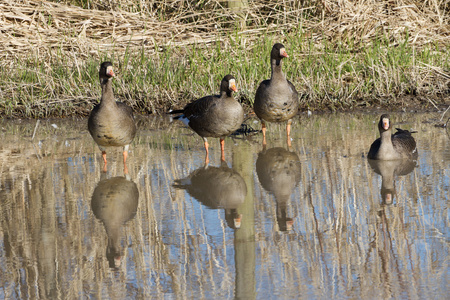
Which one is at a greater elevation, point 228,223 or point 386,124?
point 386,124

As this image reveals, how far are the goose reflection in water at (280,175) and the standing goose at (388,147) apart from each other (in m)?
0.97

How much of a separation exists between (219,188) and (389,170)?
204 centimetres

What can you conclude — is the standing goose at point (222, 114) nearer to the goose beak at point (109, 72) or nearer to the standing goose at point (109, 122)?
the standing goose at point (109, 122)

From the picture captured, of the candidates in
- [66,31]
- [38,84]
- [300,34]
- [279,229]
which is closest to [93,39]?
[66,31]

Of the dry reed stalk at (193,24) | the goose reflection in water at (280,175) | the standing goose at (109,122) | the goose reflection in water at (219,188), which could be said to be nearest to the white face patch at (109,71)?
the standing goose at (109,122)

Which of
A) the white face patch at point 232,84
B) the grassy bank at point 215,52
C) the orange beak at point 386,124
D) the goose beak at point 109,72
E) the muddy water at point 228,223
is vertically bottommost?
the muddy water at point 228,223

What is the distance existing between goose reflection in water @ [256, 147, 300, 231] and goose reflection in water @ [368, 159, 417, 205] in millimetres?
908

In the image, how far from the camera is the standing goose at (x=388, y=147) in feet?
25.2

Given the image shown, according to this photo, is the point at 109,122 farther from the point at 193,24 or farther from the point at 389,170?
the point at 193,24

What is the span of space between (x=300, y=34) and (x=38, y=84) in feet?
18.0

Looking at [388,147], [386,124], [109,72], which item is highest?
[109,72]

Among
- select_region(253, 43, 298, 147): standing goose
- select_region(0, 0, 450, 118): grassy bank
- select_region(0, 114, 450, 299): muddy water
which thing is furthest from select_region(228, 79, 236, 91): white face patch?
select_region(0, 0, 450, 118): grassy bank

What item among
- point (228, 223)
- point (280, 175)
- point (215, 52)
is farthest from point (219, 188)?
point (215, 52)

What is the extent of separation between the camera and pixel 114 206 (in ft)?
20.3
